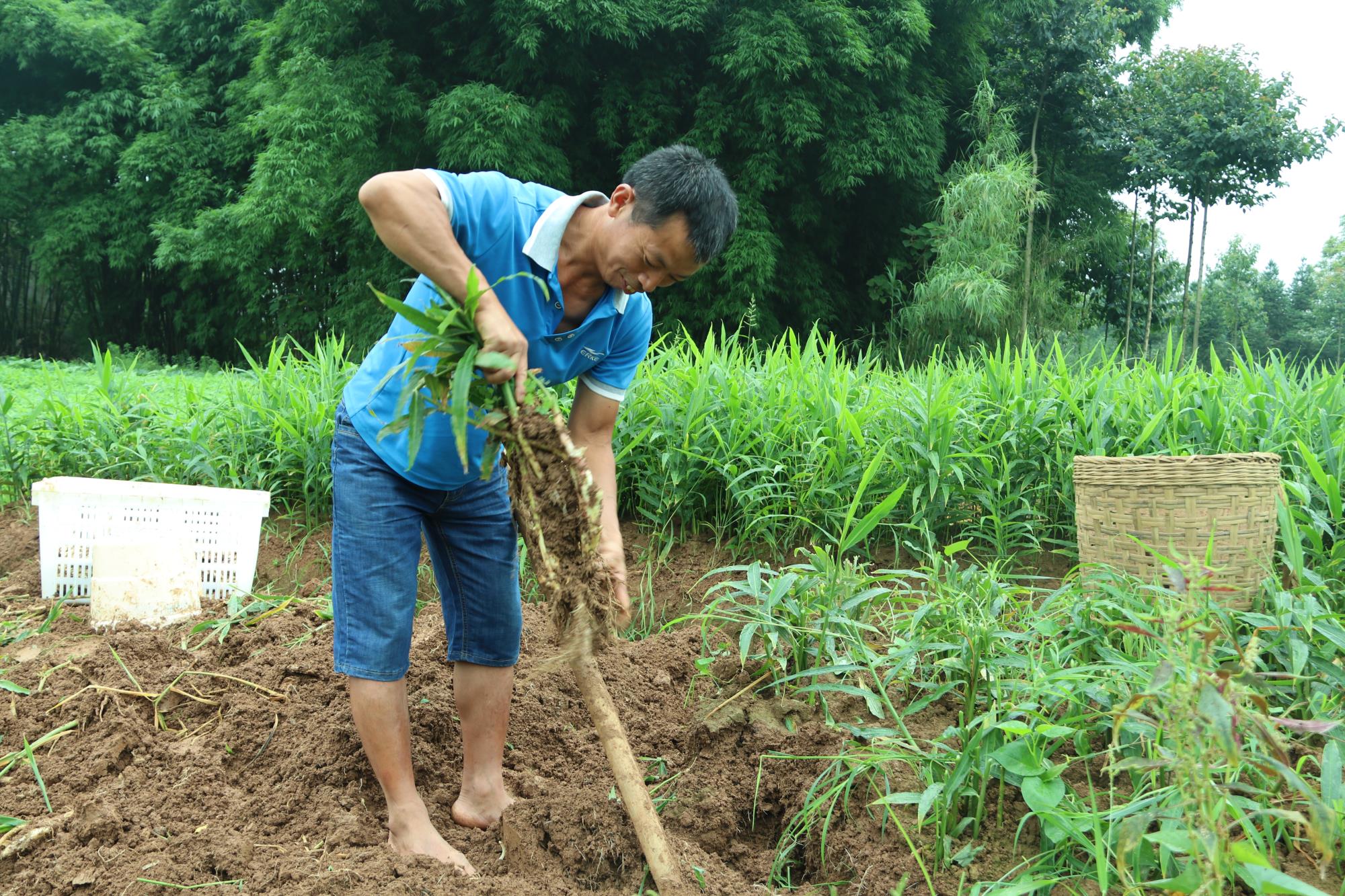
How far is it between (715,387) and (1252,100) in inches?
688

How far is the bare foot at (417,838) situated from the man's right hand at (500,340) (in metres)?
0.97

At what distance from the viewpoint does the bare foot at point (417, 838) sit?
1.96m

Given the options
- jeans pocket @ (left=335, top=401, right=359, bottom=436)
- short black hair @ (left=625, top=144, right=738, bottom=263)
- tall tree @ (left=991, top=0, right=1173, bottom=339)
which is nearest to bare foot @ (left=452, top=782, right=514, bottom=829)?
jeans pocket @ (left=335, top=401, right=359, bottom=436)

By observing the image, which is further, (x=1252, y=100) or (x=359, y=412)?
(x=1252, y=100)

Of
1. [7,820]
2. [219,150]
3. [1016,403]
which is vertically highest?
[219,150]

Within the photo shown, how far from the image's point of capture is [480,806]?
7.29 ft

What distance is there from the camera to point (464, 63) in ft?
43.6

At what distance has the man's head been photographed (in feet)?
6.10

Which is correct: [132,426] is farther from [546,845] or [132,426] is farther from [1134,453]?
[1134,453]

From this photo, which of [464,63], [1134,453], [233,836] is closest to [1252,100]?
[464,63]

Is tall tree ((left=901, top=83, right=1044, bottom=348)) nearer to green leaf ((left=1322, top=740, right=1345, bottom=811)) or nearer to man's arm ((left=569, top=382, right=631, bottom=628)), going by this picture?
man's arm ((left=569, top=382, right=631, bottom=628))

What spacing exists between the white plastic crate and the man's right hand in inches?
82.1

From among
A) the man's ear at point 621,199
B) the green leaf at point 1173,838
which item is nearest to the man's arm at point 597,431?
the man's ear at point 621,199

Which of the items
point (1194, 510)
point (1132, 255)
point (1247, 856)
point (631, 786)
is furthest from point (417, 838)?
point (1132, 255)
